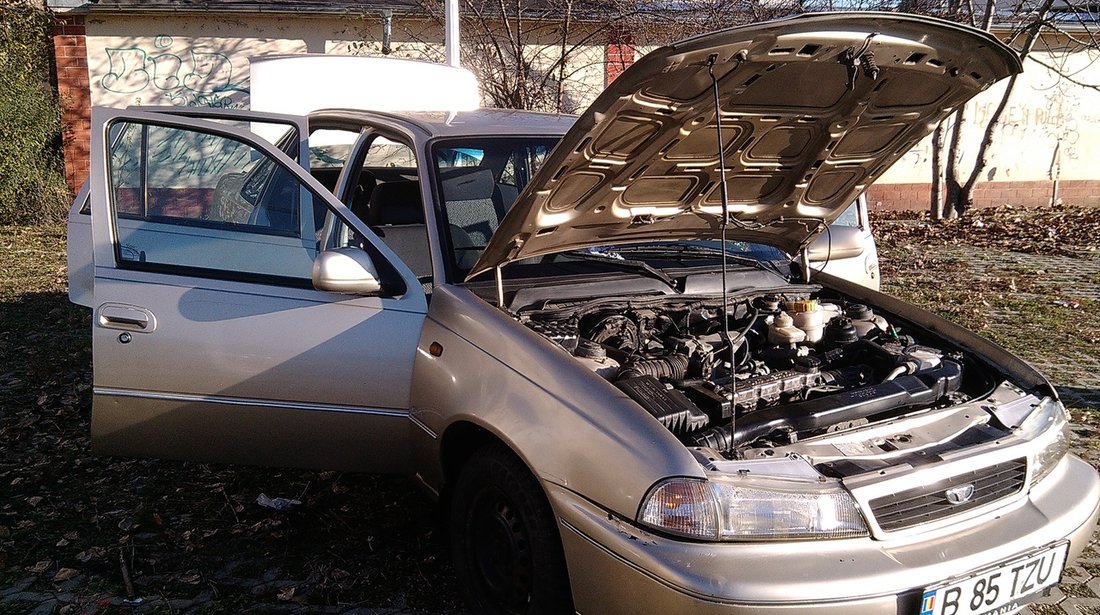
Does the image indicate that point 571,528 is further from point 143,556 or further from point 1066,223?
point 1066,223

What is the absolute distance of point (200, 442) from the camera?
3709 mm

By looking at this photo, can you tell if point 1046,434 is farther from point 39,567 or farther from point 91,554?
point 39,567

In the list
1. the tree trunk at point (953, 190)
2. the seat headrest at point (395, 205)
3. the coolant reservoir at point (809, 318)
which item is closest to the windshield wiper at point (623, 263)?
the coolant reservoir at point (809, 318)

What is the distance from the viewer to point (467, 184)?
154 inches

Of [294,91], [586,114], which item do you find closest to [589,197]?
[586,114]

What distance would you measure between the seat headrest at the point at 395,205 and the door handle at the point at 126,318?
1294 mm

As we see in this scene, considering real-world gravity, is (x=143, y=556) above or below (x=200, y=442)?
below

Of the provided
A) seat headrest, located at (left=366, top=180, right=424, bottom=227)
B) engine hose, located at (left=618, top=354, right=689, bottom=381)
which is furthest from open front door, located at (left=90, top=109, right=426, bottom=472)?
engine hose, located at (left=618, top=354, right=689, bottom=381)

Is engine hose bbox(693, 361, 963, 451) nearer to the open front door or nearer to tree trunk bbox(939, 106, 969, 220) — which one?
the open front door

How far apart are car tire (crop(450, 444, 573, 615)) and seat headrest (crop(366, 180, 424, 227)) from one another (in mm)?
1792

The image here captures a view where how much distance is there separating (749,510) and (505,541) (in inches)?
35.5

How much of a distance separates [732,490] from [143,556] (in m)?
2.59

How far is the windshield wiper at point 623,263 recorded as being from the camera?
150 inches

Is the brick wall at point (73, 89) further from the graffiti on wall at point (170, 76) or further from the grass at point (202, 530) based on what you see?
the grass at point (202, 530)
